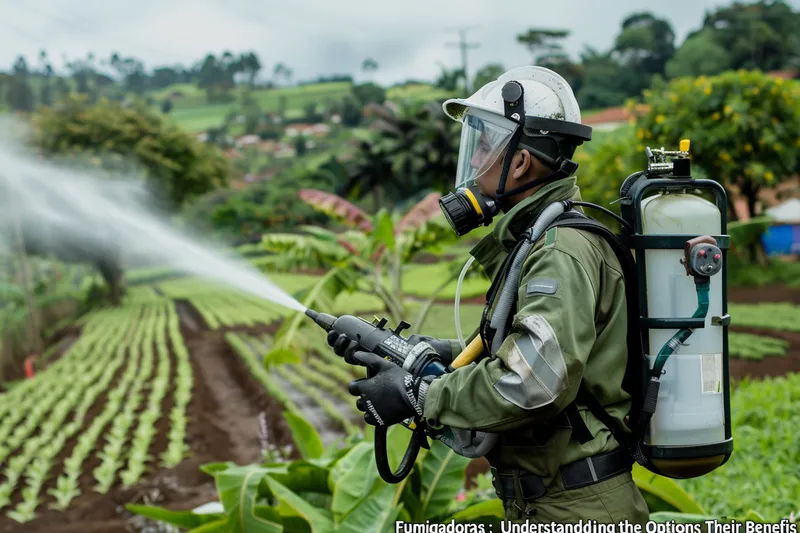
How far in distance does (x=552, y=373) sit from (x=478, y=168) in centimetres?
83

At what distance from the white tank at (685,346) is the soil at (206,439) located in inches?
153

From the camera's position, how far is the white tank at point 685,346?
236 cm

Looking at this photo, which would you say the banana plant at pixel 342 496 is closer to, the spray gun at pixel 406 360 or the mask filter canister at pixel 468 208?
the spray gun at pixel 406 360

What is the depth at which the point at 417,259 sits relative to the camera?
31141 millimetres

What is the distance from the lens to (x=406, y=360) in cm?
245

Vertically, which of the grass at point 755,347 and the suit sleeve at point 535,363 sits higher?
the suit sleeve at point 535,363

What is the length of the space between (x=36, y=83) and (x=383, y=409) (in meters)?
100

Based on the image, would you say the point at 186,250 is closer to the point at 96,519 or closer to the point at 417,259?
the point at 96,519

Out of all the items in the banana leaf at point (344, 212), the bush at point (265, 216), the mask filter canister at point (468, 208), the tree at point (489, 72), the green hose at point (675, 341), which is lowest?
the bush at point (265, 216)

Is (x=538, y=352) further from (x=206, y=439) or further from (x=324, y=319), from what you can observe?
(x=206, y=439)

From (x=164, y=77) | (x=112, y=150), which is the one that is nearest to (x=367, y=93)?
(x=112, y=150)

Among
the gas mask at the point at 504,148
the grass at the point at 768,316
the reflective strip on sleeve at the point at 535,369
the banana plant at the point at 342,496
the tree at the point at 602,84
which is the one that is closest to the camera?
the reflective strip on sleeve at the point at 535,369

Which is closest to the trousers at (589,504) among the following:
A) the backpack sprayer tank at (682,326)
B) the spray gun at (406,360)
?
the backpack sprayer tank at (682,326)

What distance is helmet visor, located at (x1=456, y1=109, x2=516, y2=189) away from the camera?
8.46ft
